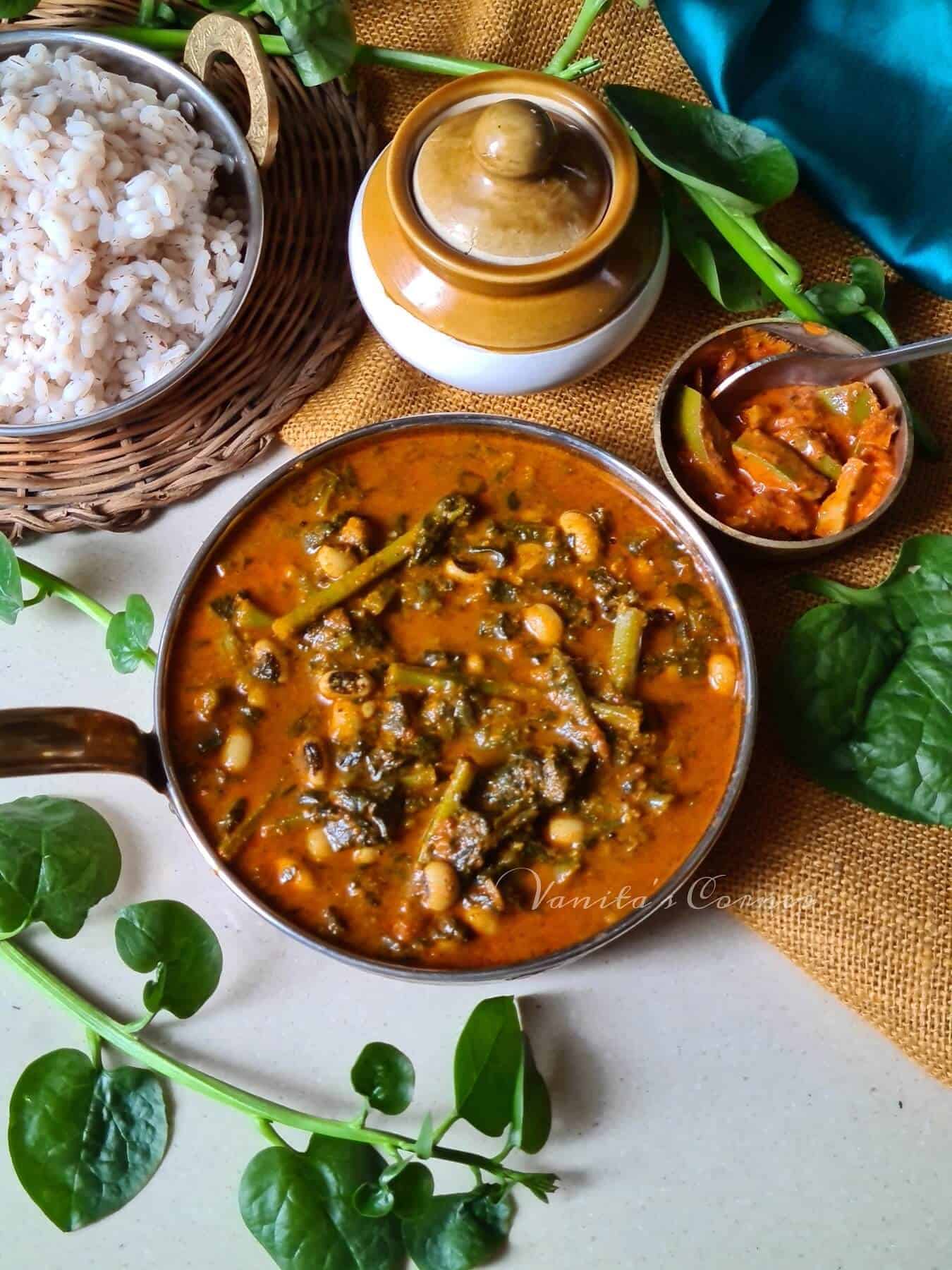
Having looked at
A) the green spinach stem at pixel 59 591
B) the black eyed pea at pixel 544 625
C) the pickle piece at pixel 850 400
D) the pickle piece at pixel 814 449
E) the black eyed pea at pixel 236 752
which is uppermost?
the pickle piece at pixel 850 400

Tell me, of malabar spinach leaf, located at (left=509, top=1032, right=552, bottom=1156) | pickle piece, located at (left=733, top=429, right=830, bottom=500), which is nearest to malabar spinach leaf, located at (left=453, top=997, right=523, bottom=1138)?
malabar spinach leaf, located at (left=509, top=1032, right=552, bottom=1156)

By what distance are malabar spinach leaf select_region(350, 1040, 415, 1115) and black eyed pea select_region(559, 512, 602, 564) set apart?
29.0 inches

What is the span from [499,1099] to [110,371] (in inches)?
50.2

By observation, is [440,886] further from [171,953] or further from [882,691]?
[882,691]

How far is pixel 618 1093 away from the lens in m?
1.71

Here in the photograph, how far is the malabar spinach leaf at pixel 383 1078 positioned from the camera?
1.60 m

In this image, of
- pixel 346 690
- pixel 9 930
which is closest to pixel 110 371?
pixel 346 690

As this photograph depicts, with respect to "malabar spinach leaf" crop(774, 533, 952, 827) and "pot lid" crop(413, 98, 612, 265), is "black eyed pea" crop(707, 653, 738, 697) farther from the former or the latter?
"pot lid" crop(413, 98, 612, 265)

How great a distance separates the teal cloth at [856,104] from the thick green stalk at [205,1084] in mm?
1554

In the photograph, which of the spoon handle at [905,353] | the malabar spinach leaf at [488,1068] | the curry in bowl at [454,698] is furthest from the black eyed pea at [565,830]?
the spoon handle at [905,353]

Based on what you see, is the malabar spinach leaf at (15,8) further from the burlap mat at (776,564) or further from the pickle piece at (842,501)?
the pickle piece at (842,501)

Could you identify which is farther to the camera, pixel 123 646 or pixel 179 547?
pixel 179 547

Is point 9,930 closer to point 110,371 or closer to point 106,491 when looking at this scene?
point 106,491

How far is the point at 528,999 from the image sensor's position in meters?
1.73
